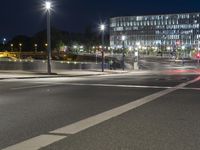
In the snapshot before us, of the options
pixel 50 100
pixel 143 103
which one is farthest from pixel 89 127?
pixel 50 100

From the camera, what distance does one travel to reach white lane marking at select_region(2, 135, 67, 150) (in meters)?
8.26

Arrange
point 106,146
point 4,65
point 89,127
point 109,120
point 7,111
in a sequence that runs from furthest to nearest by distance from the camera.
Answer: point 4,65
point 7,111
point 109,120
point 89,127
point 106,146

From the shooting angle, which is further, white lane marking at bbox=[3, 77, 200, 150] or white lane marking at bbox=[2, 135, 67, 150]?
white lane marking at bbox=[3, 77, 200, 150]

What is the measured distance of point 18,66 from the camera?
172 feet

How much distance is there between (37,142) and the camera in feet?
28.6

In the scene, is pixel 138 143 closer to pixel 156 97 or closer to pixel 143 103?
pixel 143 103

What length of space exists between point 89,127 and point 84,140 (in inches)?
61.0

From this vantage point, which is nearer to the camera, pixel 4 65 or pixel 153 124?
pixel 153 124

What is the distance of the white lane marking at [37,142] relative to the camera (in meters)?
8.26

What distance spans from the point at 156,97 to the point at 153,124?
6.90m

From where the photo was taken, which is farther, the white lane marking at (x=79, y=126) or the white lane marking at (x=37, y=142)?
the white lane marking at (x=79, y=126)

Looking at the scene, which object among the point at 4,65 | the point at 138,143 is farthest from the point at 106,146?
the point at 4,65

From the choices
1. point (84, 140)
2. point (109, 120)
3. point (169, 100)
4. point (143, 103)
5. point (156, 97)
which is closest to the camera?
point (84, 140)

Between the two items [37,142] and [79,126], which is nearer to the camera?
[37,142]
